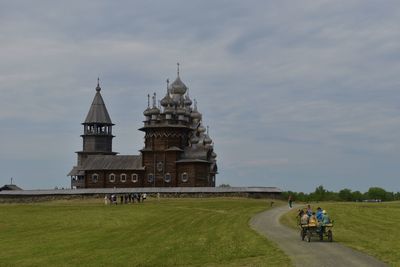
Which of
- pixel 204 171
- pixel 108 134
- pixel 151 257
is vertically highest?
pixel 108 134

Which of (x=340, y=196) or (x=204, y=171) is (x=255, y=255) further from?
(x=340, y=196)

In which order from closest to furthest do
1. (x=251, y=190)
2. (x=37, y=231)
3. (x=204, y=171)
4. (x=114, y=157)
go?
(x=37, y=231), (x=251, y=190), (x=204, y=171), (x=114, y=157)

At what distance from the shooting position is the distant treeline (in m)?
112

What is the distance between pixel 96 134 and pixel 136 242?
80.0 metres

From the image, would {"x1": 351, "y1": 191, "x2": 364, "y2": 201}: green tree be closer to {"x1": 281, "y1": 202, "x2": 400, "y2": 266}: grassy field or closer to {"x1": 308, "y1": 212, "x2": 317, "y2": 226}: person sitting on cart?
{"x1": 281, "y1": 202, "x2": 400, "y2": 266}: grassy field

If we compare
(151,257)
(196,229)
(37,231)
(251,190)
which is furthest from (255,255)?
(251,190)

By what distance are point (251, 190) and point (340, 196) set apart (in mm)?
41724

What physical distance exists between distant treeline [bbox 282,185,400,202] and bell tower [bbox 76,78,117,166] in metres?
32.0

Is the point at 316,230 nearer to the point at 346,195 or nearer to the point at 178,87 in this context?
the point at 178,87

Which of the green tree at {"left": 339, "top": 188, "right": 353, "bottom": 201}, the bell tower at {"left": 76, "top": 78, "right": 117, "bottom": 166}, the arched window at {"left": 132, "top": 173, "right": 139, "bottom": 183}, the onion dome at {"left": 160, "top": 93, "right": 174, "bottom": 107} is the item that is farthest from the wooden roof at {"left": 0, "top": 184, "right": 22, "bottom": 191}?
the green tree at {"left": 339, "top": 188, "right": 353, "bottom": 201}

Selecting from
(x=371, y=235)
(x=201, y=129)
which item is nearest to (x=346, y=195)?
(x=201, y=129)

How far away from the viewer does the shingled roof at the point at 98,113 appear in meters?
110

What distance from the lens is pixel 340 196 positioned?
397 feet

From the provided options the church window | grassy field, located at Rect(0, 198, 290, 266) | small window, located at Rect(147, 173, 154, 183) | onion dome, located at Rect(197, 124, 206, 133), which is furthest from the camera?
onion dome, located at Rect(197, 124, 206, 133)
